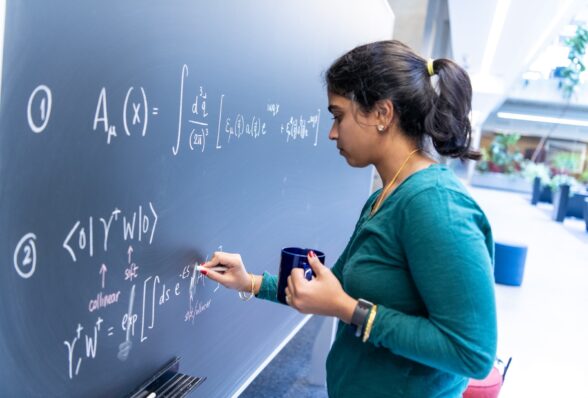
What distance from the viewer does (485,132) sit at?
24531 millimetres

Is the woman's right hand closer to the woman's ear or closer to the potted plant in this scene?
the woman's ear

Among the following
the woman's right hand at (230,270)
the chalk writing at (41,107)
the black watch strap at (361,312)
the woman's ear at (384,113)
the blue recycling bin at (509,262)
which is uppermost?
the woman's ear at (384,113)

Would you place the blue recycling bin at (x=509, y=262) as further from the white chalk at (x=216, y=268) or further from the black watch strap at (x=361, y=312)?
the black watch strap at (x=361, y=312)

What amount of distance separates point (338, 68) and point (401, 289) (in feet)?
1.67

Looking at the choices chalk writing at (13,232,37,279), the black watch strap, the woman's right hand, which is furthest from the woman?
chalk writing at (13,232,37,279)

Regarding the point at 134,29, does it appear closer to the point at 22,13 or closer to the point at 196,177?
the point at 22,13

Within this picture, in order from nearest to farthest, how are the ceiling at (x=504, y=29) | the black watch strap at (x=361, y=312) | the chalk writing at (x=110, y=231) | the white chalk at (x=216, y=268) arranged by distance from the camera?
the chalk writing at (x=110, y=231) → the black watch strap at (x=361, y=312) → the white chalk at (x=216, y=268) → the ceiling at (x=504, y=29)

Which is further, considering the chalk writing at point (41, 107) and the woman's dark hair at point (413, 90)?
the woman's dark hair at point (413, 90)

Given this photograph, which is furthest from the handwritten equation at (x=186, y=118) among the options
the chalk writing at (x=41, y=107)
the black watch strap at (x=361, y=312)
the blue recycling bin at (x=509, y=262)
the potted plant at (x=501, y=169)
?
the potted plant at (x=501, y=169)

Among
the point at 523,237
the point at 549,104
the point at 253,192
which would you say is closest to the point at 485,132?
the point at 549,104

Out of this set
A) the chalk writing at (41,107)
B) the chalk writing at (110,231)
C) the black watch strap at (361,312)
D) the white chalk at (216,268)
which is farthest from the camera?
the white chalk at (216,268)

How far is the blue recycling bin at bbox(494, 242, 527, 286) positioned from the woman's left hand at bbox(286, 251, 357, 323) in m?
4.98

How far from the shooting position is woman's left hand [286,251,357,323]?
39.7 inches

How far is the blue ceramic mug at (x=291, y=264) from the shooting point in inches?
43.4
